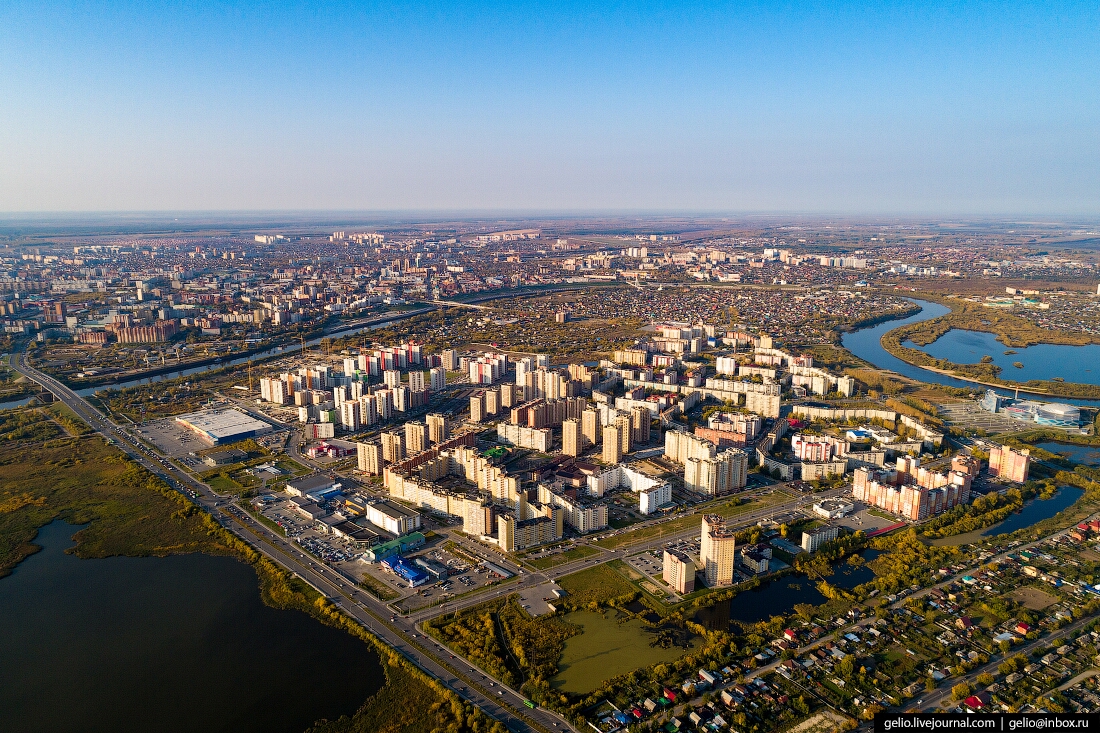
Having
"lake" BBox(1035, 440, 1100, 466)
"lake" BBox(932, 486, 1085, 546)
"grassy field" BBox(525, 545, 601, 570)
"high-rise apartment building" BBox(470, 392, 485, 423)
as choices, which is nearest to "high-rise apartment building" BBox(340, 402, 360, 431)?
"high-rise apartment building" BBox(470, 392, 485, 423)

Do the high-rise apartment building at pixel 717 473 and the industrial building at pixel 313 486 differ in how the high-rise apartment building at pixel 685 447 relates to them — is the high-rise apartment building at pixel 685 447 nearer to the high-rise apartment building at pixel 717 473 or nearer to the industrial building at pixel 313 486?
the high-rise apartment building at pixel 717 473

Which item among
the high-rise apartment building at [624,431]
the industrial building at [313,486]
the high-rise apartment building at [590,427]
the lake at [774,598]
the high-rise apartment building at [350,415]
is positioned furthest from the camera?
the high-rise apartment building at [350,415]

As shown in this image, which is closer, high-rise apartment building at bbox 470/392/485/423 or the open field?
the open field

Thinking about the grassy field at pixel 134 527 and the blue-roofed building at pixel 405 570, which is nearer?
the grassy field at pixel 134 527

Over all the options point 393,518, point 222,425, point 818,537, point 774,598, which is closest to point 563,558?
point 393,518

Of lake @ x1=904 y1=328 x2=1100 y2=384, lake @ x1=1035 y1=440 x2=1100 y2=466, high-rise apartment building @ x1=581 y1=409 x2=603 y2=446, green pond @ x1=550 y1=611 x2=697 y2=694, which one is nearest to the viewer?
green pond @ x1=550 y1=611 x2=697 y2=694

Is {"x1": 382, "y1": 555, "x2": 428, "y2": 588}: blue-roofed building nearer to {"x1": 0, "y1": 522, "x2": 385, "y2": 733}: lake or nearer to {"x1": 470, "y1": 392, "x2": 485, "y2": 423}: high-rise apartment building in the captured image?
{"x1": 0, "y1": 522, "x2": 385, "y2": 733}: lake

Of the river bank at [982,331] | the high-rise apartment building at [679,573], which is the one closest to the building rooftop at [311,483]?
the high-rise apartment building at [679,573]
